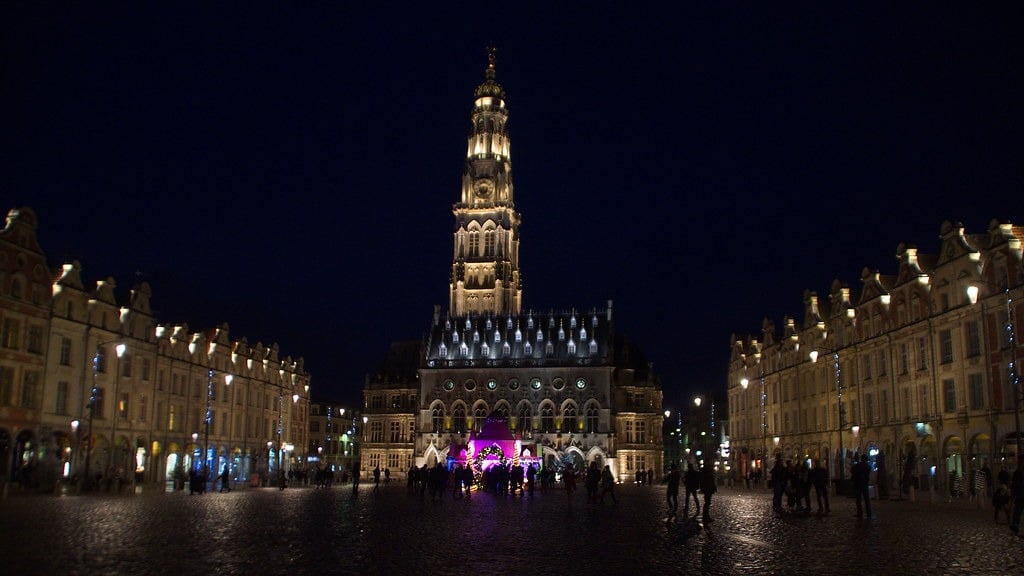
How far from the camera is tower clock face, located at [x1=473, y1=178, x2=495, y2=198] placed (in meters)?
124

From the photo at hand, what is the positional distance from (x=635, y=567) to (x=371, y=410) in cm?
10075

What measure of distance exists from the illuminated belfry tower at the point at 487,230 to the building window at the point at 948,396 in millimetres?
70306

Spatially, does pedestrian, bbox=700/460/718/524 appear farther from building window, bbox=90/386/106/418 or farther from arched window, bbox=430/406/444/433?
arched window, bbox=430/406/444/433

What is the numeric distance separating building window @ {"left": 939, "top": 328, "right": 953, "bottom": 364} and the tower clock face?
81.3 metres

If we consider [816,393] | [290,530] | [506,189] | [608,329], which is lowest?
[290,530]

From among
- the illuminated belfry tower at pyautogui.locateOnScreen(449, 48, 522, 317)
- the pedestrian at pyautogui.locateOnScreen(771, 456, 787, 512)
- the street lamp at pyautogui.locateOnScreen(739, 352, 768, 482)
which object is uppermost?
the illuminated belfry tower at pyautogui.locateOnScreen(449, 48, 522, 317)

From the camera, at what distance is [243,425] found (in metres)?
76.5

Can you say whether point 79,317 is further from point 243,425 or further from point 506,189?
point 506,189

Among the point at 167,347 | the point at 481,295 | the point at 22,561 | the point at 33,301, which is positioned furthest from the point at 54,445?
the point at 481,295

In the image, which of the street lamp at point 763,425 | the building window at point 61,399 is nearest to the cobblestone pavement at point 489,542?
the building window at point 61,399

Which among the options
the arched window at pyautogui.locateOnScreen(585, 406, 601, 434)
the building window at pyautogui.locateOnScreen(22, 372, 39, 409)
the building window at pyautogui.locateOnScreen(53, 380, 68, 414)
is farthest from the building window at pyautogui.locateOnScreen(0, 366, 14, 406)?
the arched window at pyautogui.locateOnScreen(585, 406, 601, 434)

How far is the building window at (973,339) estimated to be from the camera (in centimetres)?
4435

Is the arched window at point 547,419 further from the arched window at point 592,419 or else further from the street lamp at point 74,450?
the street lamp at point 74,450

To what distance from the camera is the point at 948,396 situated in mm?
47000
